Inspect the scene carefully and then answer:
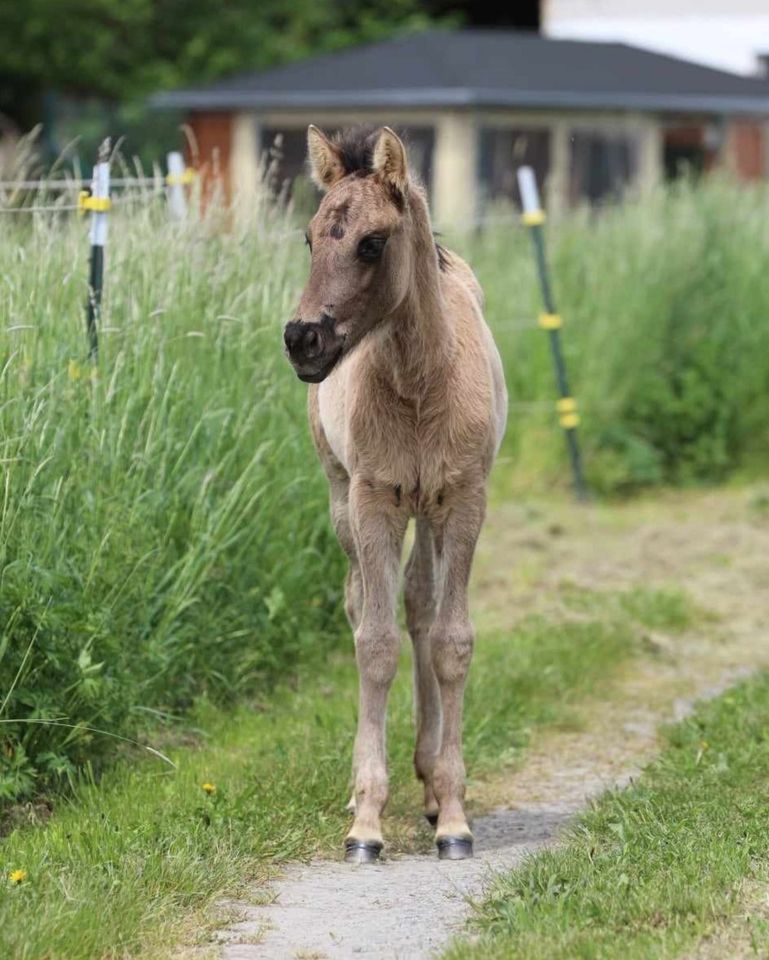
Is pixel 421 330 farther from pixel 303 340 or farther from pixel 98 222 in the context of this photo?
pixel 98 222

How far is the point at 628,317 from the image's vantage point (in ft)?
42.3

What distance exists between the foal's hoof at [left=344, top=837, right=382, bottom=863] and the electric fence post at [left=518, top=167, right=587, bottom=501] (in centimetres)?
716

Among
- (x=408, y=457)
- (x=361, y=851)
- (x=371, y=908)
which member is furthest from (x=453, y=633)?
(x=371, y=908)

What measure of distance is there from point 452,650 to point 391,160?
1.59 metres

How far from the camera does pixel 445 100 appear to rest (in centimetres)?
1997

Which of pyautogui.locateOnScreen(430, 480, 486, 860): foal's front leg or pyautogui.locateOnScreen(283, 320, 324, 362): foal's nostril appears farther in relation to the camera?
pyautogui.locateOnScreen(430, 480, 486, 860): foal's front leg

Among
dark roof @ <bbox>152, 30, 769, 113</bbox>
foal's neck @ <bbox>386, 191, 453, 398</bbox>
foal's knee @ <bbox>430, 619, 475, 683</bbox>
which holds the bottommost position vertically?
foal's knee @ <bbox>430, 619, 475, 683</bbox>

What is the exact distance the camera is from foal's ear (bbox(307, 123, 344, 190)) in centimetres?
564

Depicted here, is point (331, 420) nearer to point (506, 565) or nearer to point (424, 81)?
point (506, 565)

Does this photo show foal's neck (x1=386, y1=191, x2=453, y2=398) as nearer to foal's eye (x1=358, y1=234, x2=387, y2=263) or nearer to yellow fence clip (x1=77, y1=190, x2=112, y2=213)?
foal's eye (x1=358, y1=234, x2=387, y2=263)

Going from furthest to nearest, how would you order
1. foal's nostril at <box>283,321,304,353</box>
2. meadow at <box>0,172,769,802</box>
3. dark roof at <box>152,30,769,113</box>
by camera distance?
dark roof at <box>152,30,769,113</box> → meadow at <box>0,172,769,802</box> → foal's nostril at <box>283,321,304,353</box>

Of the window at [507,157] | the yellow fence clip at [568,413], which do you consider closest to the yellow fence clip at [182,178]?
the yellow fence clip at [568,413]

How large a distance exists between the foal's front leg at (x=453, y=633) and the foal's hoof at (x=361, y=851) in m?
0.25

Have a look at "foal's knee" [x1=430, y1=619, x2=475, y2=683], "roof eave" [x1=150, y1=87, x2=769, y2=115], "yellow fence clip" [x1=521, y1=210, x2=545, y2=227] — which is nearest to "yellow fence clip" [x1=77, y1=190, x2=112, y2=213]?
"foal's knee" [x1=430, y1=619, x2=475, y2=683]
